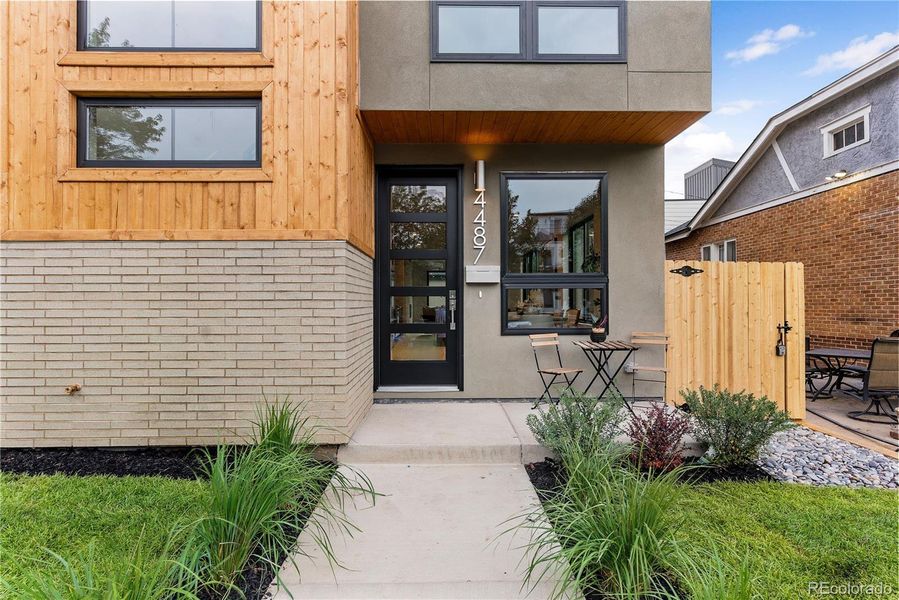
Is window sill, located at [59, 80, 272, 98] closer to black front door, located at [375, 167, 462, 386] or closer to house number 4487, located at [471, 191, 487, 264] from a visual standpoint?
black front door, located at [375, 167, 462, 386]

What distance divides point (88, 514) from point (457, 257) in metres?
3.88

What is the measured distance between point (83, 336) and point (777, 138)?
1211 cm

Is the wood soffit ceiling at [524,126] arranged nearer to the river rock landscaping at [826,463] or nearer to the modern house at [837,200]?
the river rock landscaping at [826,463]

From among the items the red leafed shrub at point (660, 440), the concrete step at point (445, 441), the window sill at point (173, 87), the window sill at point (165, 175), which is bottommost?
the concrete step at point (445, 441)

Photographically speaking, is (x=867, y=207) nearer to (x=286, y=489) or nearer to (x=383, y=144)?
(x=383, y=144)

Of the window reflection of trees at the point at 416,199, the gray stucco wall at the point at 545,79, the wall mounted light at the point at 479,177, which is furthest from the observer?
the window reflection of trees at the point at 416,199

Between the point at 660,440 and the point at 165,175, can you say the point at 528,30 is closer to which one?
the point at 165,175

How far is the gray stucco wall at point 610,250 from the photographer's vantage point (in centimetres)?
475

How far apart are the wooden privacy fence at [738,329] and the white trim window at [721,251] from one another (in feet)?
20.0

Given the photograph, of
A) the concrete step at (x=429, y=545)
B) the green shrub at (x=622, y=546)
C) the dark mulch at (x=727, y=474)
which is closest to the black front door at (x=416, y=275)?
the concrete step at (x=429, y=545)

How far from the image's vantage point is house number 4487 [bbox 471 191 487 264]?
474 cm

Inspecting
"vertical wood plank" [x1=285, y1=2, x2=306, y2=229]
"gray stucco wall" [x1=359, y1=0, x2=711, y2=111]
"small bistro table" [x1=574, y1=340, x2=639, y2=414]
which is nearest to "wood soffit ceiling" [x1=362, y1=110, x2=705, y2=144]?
"gray stucco wall" [x1=359, y1=0, x2=711, y2=111]

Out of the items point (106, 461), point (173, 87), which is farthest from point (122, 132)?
point (106, 461)

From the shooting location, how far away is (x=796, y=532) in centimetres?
233
